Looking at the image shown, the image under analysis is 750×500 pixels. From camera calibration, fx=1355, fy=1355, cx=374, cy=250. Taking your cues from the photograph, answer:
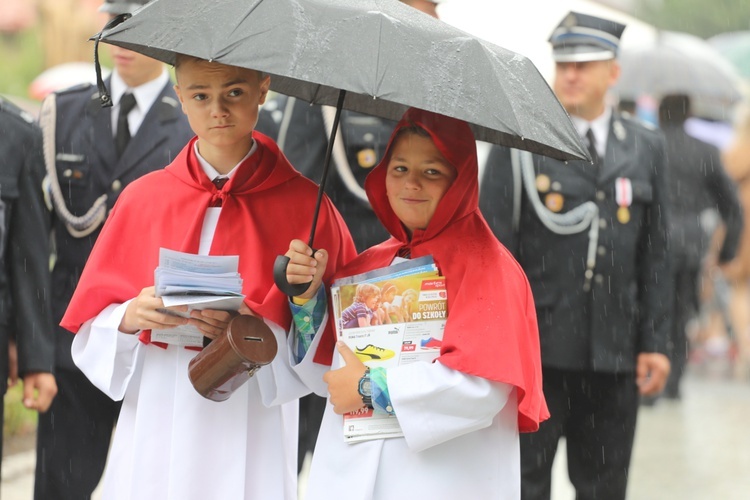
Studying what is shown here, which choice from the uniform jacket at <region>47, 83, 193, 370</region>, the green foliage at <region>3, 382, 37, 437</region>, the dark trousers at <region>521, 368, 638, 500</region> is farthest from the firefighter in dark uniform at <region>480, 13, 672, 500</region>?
the green foliage at <region>3, 382, 37, 437</region>

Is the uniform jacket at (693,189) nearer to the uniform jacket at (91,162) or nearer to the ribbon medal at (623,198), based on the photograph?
the ribbon medal at (623,198)

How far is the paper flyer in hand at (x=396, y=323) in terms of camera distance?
4.08 meters

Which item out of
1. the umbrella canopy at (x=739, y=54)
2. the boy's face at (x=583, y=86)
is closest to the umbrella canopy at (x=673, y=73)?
the umbrella canopy at (x=739, y=54)

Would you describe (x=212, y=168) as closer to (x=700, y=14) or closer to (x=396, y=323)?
(x=396, y=323)

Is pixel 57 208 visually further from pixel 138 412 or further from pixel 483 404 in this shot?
pixel 483 404

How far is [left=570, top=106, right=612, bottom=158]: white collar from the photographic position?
20.4 ft

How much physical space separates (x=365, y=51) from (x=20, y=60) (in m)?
12.4

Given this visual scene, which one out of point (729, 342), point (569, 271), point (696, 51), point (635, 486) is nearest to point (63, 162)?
point (569, 271)

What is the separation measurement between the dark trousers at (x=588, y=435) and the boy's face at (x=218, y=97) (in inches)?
89.9

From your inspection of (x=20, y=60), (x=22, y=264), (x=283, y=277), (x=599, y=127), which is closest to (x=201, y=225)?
(x=283, y=277)

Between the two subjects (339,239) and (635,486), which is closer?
(339,239)

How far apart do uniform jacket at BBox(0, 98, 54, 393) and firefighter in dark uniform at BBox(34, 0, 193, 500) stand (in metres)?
0.22

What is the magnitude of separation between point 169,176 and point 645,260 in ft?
8.54

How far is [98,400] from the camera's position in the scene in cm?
555
